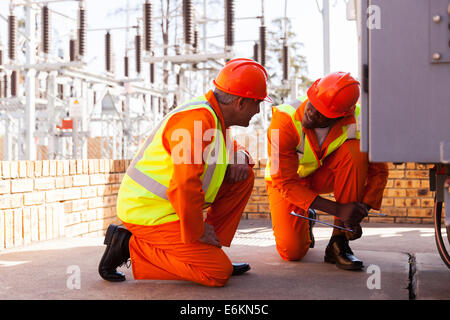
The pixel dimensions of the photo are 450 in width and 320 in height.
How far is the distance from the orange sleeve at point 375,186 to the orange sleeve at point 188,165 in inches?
48.9

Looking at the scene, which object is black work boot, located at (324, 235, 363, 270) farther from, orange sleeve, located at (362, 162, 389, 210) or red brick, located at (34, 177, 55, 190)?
red brick, located at (34, 177, 55, 190)

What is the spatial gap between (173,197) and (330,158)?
1307 millimetres

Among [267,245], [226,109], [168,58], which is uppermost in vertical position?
[168,58]

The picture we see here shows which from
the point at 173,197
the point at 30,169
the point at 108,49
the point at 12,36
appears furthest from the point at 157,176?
the point at 108,49

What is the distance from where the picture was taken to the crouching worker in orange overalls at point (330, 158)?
2920 mm

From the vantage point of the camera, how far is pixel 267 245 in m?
4.10

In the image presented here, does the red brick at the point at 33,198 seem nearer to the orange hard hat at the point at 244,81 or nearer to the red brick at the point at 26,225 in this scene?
the red brick at the point at 26,225

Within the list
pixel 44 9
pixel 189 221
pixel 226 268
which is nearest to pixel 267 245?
pixel 226 268

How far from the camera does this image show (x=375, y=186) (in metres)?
3.13

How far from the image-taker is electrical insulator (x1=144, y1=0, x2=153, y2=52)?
451 inches

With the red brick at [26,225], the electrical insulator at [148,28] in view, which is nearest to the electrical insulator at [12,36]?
the electrical insulator at [148,28]

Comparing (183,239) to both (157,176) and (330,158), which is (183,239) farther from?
(330,158)

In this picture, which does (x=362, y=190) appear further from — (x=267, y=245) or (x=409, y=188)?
(x=409, y=188)
